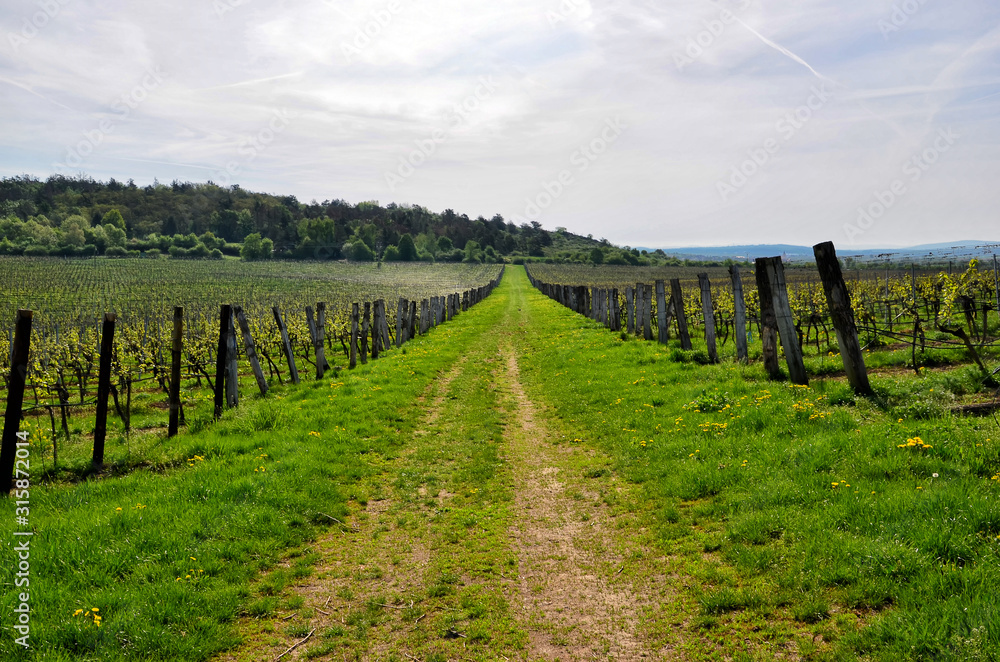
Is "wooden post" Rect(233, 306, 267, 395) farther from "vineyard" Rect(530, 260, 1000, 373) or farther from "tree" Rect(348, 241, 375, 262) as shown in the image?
"tree" Rect(348, 241, 375, 262)

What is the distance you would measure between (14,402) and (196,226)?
170634 millimetres

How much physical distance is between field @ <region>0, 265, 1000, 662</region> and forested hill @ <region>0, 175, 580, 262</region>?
11449 centimetres

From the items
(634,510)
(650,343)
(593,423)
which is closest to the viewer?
(634,510)

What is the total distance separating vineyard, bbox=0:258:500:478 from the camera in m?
12.1

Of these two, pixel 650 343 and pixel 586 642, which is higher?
pixel 650 343

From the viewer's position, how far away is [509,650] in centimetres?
416

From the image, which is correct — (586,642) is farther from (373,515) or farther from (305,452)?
(305,452)

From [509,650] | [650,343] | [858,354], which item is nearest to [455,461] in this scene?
[509,650]

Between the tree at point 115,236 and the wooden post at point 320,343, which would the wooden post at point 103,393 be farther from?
the tree at point 115,236

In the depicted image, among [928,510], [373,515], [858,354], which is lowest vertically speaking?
[373,515]

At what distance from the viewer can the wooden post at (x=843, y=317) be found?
908 cm

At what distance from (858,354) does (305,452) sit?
30.9 ft

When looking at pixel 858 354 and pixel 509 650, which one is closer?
pixel 509 650

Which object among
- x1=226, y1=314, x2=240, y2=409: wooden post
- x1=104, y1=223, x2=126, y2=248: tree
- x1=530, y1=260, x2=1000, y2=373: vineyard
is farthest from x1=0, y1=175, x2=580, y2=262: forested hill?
x1=530, y1=260, x2=1000, y2=373: vineyard
